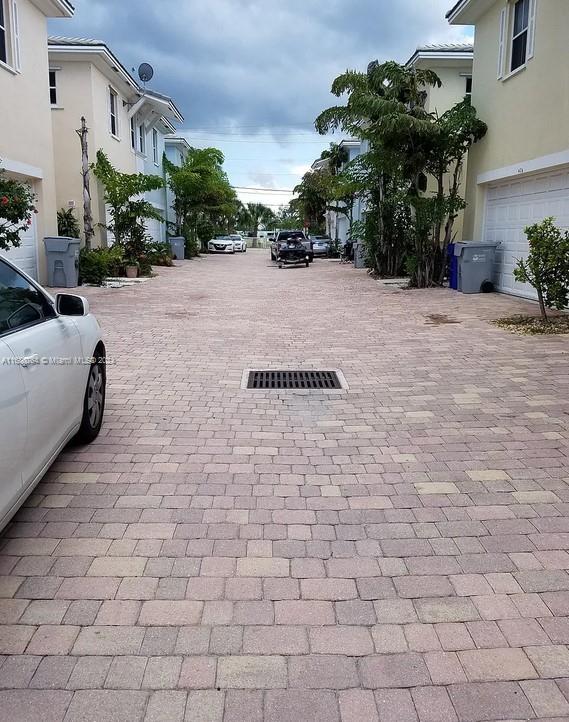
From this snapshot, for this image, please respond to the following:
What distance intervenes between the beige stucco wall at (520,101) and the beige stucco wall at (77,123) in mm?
10522

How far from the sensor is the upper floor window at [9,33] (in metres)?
12.6

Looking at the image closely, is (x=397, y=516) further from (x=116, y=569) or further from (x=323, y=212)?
(x=323, y=212)

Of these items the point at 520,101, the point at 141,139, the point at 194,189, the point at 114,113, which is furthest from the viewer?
the point at 194,189

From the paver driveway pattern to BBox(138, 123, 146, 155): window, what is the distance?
20.7 meters

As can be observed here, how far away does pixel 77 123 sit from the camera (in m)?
18.1

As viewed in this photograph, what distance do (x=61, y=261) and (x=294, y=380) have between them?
9884 mm

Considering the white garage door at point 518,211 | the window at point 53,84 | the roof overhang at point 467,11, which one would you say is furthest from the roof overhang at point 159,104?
the white garage door at point 518,211

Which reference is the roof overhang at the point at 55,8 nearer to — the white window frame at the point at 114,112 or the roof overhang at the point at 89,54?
the roof overhang at the point at 89,54

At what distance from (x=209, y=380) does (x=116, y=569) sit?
3.77 meters

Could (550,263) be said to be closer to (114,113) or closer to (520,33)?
(520,33)

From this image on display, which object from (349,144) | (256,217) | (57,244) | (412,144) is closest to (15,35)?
(57,244)

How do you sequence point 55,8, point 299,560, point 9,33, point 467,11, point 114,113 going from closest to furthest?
point 299,560 → point 9,33 → point 55,8 → point 467,11 → point 114,113

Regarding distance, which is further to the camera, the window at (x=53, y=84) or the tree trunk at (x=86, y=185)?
the window at (x=53, y=84)

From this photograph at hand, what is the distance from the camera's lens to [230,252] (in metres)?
45.1
